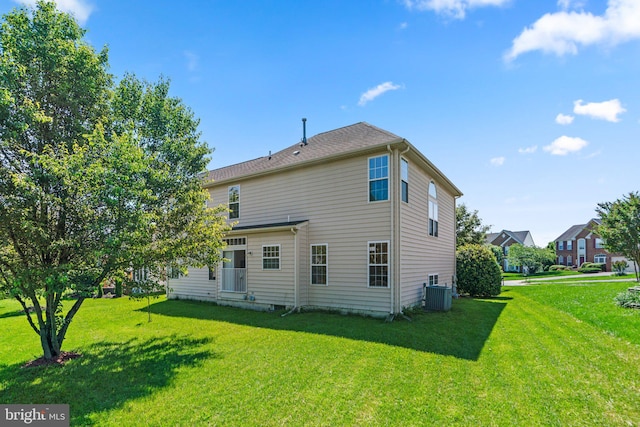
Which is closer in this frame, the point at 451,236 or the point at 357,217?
the point at 357,217

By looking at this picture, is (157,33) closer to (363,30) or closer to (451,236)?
(363,30)

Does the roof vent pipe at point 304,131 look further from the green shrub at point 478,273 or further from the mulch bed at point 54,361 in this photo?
the mulch bed at point 54,361

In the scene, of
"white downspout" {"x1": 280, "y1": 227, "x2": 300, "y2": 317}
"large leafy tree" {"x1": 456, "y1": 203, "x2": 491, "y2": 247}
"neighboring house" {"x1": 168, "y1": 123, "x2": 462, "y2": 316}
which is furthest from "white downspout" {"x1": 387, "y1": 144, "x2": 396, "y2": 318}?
"large leafy tree" {"x1": 456, "y1": 203, "x2": 491, "y2": 247}

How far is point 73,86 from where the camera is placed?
6863 mm

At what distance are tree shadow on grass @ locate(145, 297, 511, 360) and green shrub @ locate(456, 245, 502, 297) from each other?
12.9ft

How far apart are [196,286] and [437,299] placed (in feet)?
36.4

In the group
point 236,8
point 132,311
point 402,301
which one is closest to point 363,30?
point 236,8

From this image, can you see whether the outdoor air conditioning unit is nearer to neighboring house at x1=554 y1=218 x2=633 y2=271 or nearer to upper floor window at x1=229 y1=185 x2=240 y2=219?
upper floor window at x1=229 y1=185 x2=240 y2=219

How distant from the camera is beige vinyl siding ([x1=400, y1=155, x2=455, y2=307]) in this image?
36.0ft

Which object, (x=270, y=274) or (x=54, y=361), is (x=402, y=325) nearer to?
(x=270, y=274)

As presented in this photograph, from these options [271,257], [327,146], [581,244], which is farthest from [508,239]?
[271,257]

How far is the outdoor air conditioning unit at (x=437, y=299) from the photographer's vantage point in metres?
11.7

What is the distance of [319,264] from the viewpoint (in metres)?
12.0

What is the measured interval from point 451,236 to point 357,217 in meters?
9.06
